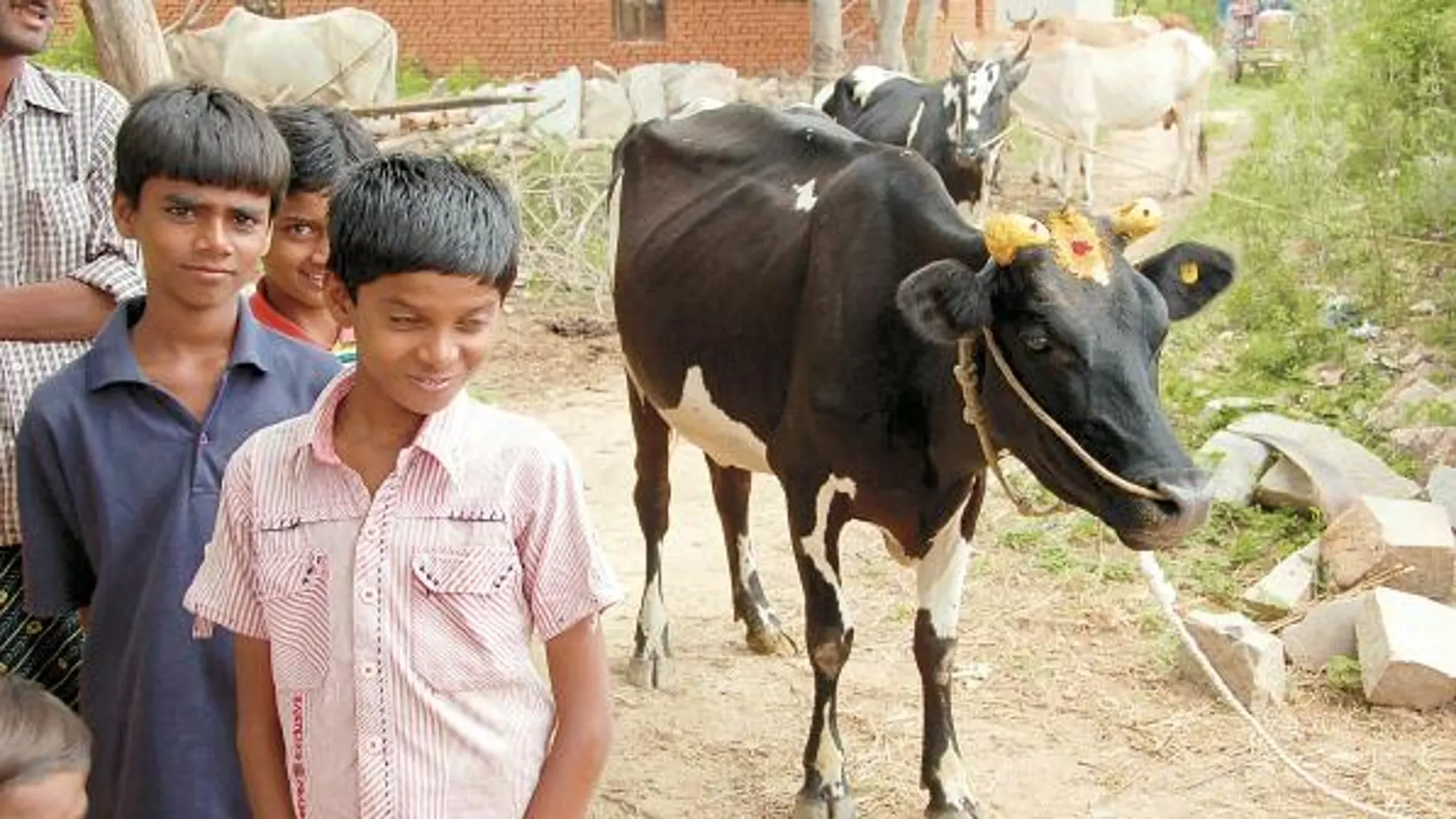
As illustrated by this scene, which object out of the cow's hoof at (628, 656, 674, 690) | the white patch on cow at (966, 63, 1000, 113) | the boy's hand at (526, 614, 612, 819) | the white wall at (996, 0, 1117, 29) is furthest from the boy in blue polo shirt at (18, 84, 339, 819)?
the white wall at (996, 0, 1117, 29)

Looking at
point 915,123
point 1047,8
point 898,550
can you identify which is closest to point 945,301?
point 898,550

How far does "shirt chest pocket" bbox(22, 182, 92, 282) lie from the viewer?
2557 mm

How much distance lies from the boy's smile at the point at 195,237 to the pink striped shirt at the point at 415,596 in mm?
375

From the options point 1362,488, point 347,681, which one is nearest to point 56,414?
point 347,681

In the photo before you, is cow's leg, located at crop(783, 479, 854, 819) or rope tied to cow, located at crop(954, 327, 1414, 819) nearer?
rope tied to cow, located at crop(954, 327, 1414, 819)

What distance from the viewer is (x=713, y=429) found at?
4.52 metres

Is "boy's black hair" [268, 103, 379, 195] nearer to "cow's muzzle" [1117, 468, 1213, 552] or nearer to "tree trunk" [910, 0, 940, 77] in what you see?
"cow's muzzle" [1117, 468, 1213, 552]

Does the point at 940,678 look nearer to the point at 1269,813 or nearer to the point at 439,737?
the point at 1269,813

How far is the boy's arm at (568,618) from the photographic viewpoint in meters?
1.91

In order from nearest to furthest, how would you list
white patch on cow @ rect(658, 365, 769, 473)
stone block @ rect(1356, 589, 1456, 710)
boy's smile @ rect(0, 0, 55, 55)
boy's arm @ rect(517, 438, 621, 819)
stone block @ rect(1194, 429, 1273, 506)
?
boy's arm @ rect(517, 438, 621, 819) < boy's smile @ rect(0, 0, 55, 55) < white patch on cow @ rect(658, 365, 769, 473) < stone block @ rect(1356, 589, 1456, 710) < stone block @ rect(1194, 429, 1273, 506)

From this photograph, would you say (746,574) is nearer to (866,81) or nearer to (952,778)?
(952,778)

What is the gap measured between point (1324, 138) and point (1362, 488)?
4016 millimetres

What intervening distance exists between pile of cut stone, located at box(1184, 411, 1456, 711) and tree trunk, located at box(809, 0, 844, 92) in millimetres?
8680

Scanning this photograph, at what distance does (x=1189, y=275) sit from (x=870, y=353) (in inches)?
30.1
